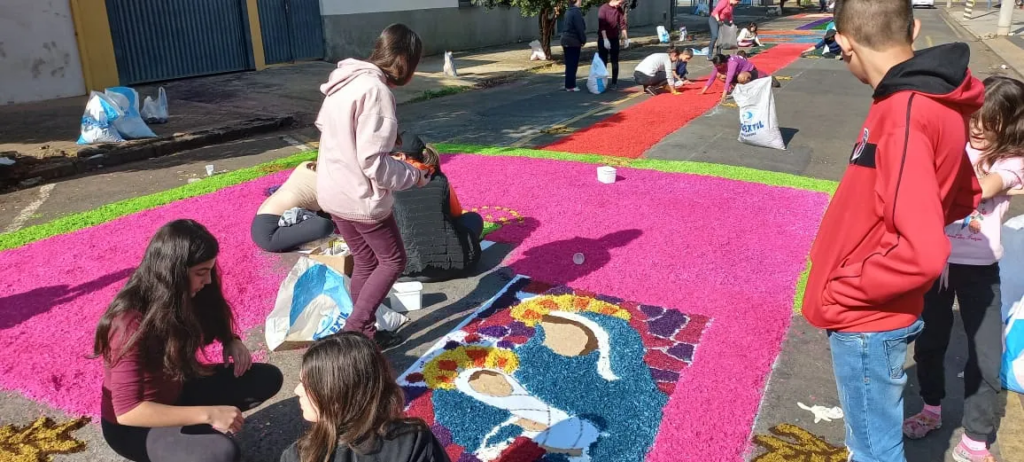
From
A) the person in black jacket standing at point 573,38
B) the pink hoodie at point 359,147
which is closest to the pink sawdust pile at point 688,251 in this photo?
the pink hoodie at point 359,147

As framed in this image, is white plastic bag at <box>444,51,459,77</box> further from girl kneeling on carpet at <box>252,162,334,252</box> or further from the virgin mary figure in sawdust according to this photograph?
the virgin mary figure in sawdust

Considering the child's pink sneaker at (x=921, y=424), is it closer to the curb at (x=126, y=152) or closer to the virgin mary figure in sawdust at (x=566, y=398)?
the virgin mary figure in sawdust at (x=566, y=398)

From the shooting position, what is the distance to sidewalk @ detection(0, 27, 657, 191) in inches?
334

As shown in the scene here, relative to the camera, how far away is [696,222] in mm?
5926

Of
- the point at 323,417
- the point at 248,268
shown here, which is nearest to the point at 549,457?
the point at 323,417

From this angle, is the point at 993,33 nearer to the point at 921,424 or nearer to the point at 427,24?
the point at 427,24

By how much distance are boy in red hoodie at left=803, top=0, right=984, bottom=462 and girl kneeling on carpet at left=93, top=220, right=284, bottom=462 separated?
2158 mm

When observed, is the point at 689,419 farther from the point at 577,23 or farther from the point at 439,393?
the point at 577,23

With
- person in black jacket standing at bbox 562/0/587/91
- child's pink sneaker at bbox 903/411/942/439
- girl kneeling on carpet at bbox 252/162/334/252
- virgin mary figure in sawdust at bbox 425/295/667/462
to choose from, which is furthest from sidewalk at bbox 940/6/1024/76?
girl kneeling on carpet at bbox 252/162/334/252

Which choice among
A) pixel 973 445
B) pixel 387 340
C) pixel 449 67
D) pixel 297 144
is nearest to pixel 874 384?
pixel 973 445

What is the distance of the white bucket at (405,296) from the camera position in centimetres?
439

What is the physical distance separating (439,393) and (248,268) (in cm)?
241

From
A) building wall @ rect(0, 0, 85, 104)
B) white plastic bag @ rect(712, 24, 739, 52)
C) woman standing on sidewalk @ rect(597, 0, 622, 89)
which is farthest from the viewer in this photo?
white plastic bag @ rect(712, 24, 739, 52)

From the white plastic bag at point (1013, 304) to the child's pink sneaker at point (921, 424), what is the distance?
0.42 m
